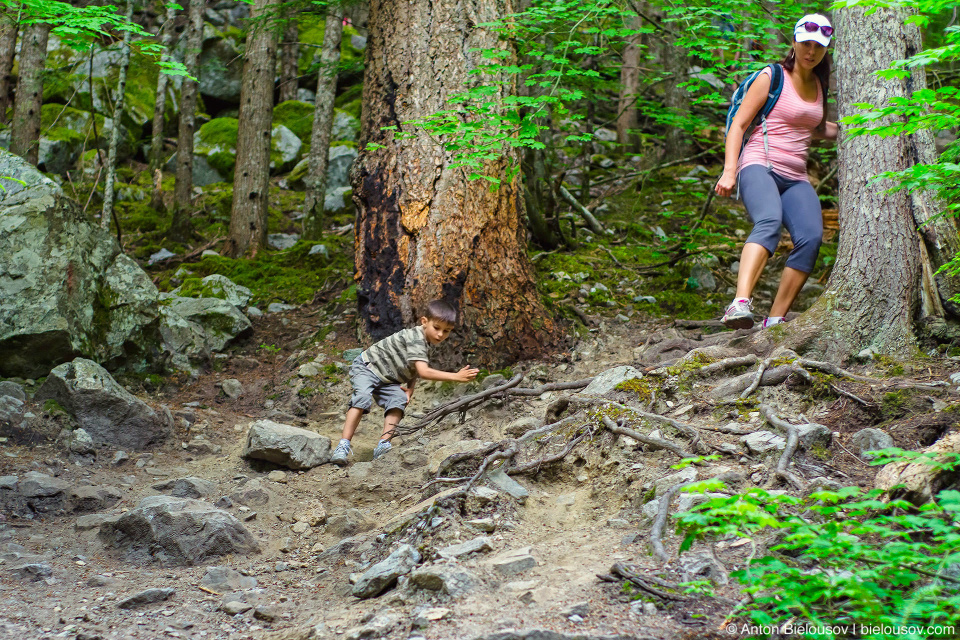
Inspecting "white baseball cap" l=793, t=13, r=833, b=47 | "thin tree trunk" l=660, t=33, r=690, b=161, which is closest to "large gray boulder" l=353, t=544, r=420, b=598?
"white baseball cap" l=793, t=13, r=833, b=47

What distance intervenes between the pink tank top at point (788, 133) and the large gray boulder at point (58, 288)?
5166 millimetres

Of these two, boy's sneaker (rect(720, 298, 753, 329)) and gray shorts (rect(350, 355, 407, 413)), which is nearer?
boy's sneaker (rect(720, 298, 753, 329))

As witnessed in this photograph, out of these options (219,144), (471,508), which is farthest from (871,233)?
(219,144)

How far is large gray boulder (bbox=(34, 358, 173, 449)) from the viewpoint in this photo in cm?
467

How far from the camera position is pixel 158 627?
8.30ft

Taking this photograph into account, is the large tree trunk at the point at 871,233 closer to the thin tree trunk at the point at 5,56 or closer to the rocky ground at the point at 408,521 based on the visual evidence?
the rocky ground at the point at 408,521

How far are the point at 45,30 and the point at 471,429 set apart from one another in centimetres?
767

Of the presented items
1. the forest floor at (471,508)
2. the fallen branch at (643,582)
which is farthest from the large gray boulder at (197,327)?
the fallen branch at (643,582)

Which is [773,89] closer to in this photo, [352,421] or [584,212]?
[352,421]

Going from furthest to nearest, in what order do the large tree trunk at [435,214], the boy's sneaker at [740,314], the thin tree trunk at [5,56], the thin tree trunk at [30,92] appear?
the thin tree trunk at [5,56]
the thin tree trunk at [30,92]
the large tree trunk at [435,214]
the boy's sneaker at [740,314]

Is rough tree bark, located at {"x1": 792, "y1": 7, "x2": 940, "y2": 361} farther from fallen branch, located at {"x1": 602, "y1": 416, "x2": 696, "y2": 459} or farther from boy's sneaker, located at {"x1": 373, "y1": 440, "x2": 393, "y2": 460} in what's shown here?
boy's sneaker, located at {"x1": 373, "y1": 440, "x2": 393, "y2": 460}

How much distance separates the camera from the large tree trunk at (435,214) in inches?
210

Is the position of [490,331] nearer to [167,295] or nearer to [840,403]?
[840,403]

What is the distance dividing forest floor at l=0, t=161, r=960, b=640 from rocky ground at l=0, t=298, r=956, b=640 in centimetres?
1
